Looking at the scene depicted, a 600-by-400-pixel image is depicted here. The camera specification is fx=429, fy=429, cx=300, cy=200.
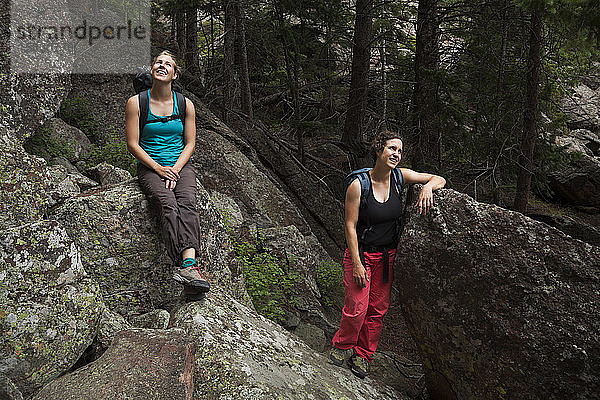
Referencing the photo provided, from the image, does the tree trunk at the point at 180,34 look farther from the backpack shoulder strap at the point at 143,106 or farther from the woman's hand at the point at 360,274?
the woman's hand at the point at 360,274

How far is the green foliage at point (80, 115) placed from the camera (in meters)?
11.2

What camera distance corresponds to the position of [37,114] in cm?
873

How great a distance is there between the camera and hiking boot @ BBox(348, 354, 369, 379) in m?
4.95

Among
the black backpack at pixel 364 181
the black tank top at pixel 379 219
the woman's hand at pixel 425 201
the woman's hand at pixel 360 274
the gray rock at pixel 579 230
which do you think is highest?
the black backpack at pixel 364 181

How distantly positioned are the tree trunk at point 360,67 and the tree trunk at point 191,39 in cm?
440

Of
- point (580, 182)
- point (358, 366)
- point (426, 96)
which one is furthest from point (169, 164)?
point (580, 182)

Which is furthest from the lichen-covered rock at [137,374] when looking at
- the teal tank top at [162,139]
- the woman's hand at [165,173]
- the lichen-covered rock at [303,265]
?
the lichen-covered rock at [303,265]

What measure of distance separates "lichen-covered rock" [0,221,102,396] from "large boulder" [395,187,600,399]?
3.33 metres

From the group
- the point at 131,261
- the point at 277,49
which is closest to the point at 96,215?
the point at 131,261

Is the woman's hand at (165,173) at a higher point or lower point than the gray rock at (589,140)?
lower

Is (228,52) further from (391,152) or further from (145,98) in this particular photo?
(391,152)

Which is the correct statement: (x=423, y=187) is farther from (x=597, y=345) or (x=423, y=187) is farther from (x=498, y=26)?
(x=498, y=26)

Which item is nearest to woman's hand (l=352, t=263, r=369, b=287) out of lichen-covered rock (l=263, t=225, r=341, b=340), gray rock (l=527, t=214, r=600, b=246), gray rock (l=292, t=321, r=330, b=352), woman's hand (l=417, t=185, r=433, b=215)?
woman's hand (l=417, t=185, r=433, b=215)

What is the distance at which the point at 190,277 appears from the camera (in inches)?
167
